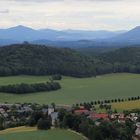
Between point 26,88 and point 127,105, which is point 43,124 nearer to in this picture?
point 127,105

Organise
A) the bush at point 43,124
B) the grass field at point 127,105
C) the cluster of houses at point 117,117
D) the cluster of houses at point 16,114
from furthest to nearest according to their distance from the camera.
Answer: the grass field at point 127,105, the cluster of houses at point 16,114, the cluster of houses at point 117,117, the bush at point 43,124

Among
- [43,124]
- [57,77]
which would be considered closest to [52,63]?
[57,77]

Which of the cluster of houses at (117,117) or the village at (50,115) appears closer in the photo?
the cluster of houses at (117,117)

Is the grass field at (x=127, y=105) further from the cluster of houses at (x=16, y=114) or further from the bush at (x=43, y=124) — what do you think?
the bush at (x=43, y=124)

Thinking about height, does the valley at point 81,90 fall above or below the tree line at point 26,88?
below

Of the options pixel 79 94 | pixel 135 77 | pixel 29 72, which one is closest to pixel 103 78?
pixel 135 77

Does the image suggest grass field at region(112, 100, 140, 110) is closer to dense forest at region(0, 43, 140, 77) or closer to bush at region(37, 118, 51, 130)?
bush at region(37, 118, 51, 130)

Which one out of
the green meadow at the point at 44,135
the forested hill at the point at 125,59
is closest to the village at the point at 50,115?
the green meadow at the point at 44,135
